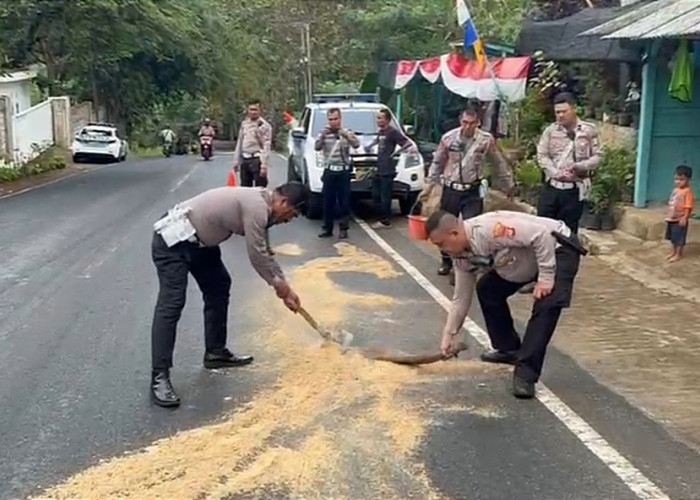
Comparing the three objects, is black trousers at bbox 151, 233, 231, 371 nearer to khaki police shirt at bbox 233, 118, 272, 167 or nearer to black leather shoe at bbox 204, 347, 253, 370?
black leather shoe at bbox 204, 347, 253, 370

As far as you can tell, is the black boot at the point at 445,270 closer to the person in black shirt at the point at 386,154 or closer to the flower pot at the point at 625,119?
the person in black shirt at the point at 386,154

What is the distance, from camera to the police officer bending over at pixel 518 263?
601 cm

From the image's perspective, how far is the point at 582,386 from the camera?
6.55m

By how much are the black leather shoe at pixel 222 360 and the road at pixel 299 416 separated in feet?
0.28

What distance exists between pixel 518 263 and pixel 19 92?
32.3m

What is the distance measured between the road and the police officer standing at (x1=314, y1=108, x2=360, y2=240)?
349 cm

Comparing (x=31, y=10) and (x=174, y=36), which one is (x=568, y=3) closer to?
(x=31, y=10)

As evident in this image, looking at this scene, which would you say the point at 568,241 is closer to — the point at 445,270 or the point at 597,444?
the point at 597,444

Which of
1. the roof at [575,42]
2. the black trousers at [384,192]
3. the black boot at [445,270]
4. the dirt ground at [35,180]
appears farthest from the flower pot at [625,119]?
the dirt ground at [35,180]

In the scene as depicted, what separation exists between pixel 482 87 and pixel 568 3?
23.9 ft

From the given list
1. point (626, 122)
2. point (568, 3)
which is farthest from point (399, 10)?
point (626, 122)

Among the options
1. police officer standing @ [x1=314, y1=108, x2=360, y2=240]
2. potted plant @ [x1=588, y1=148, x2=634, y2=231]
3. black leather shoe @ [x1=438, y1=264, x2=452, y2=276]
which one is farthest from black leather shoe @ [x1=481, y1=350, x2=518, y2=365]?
potted plant @ [x1=588, y1=148, x2=634, y2=231]

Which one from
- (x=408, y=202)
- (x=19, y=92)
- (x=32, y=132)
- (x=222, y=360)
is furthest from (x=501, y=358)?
(x=19, y=92)

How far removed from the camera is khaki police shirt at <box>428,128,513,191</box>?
10000 mm
